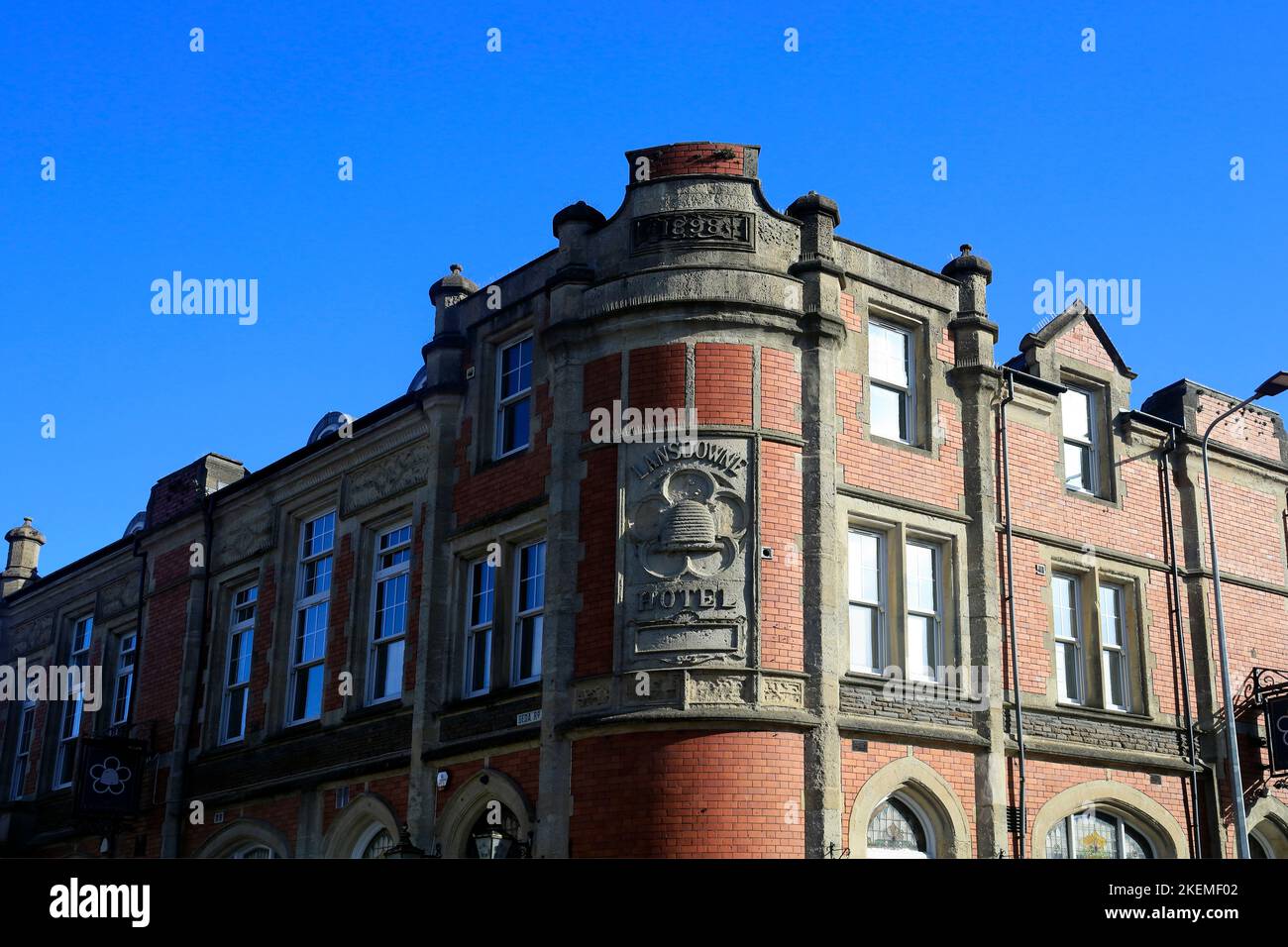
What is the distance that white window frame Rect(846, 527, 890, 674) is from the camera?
59.6 ft

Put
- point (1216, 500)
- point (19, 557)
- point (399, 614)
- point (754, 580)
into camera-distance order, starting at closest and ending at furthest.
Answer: point (754, 580), point (399, 614), point (1216, 500), point (19, 557)

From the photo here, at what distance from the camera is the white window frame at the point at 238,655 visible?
25125 millimetres

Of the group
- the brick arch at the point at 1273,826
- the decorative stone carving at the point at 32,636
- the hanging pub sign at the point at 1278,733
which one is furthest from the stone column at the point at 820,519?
the decorative stone carving at the point at 32,636

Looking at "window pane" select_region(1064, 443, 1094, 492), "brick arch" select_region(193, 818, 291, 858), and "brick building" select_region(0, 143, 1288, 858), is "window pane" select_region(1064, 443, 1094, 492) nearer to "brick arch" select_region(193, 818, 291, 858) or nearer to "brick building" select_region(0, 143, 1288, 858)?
"brick building" select_region(0, 143, 1288, 858)

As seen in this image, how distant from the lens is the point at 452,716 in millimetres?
19625

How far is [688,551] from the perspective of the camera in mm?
17266

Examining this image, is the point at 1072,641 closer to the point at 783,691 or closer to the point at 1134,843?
the point at 1134,843

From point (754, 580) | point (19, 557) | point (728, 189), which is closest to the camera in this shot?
point (754, 580)

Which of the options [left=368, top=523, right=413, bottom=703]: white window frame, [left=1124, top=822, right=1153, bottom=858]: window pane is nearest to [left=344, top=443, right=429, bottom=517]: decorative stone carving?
[left=368, top=523, right=413, bottom=703]: white window frame

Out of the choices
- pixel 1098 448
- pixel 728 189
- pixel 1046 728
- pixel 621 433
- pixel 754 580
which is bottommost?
pixel 1046 728
